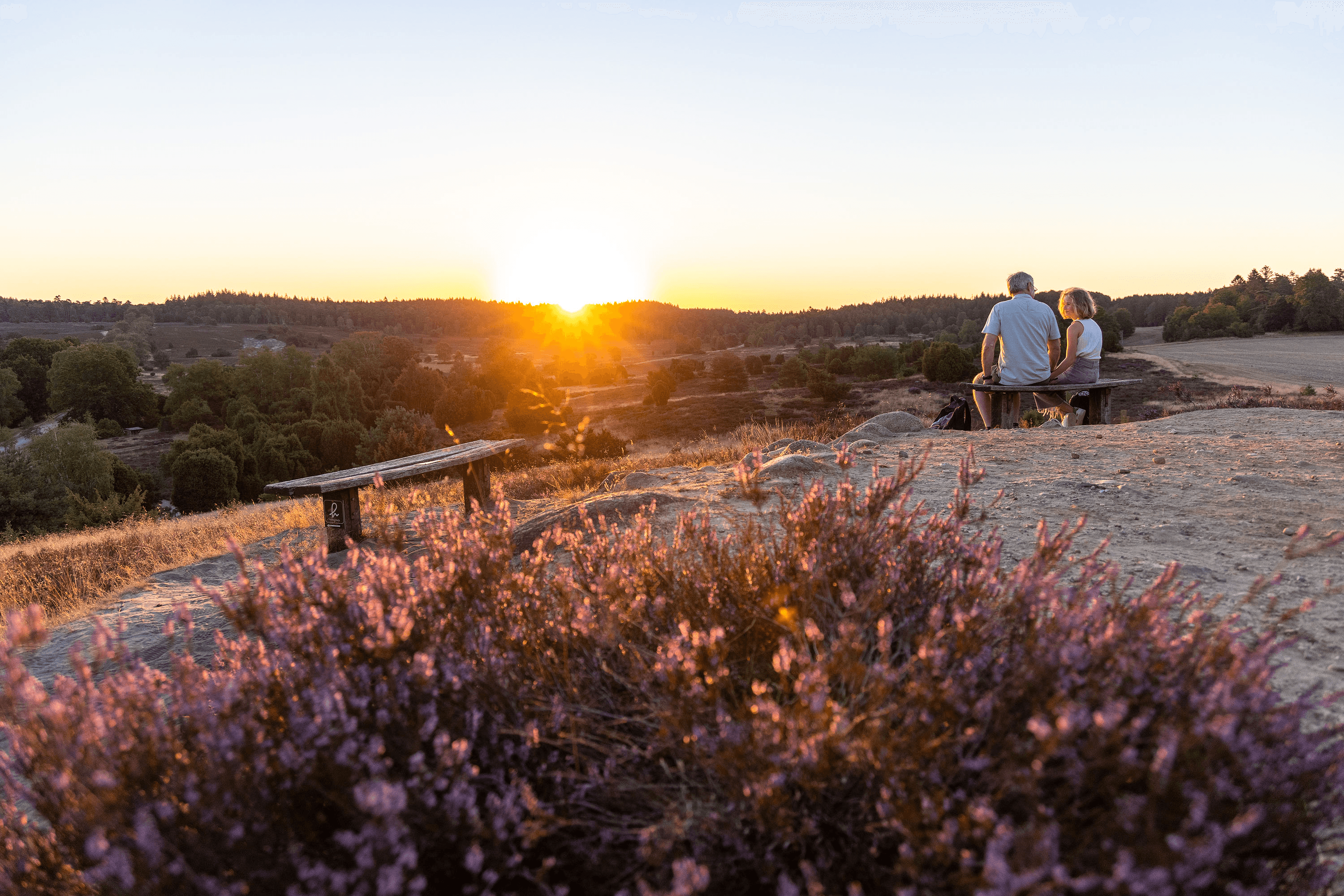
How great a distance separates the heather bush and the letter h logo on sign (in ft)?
16.9

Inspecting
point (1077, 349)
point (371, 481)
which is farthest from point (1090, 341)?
point (371, 481)

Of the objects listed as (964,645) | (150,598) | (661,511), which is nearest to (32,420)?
(150,598)

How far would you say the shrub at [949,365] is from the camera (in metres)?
39.8

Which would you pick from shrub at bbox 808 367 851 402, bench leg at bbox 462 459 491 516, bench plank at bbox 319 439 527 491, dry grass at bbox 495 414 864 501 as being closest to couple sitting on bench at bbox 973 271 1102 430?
dry grass at bbox 495 414 864 501

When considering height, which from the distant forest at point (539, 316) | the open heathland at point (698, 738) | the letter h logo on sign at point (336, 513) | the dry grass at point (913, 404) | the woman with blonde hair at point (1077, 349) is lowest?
the dry grass at point (913, 404)

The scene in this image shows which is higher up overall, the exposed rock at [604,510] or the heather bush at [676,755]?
the heather bush at [676,755]

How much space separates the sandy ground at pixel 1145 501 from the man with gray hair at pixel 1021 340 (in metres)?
0.90

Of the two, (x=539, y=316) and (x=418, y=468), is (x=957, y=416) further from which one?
(x=539, y=316)

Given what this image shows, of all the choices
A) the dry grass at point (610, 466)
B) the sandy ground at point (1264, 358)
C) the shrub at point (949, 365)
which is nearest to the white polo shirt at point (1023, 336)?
the dry grass at point (610, 466)

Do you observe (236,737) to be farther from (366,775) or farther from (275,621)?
(275,621)

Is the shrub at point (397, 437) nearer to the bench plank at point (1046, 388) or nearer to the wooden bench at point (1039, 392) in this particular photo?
the wooden bench at point (1039, 392)

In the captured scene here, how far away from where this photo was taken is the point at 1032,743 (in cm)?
137

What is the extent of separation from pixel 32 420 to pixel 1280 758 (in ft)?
230

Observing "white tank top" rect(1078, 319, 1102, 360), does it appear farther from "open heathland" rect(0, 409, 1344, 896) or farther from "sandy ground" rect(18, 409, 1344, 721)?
"open heathland" rect(0, 409, 1344, 896)
